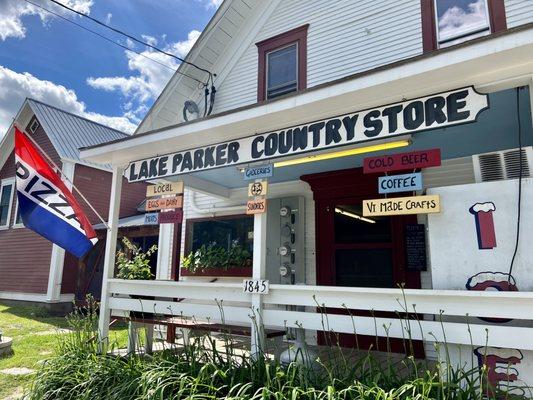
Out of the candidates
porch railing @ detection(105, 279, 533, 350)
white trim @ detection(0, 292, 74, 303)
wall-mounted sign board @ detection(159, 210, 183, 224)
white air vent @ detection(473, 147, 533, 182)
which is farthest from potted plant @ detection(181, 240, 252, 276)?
white trim @ detection(0, 292, 74, 303)

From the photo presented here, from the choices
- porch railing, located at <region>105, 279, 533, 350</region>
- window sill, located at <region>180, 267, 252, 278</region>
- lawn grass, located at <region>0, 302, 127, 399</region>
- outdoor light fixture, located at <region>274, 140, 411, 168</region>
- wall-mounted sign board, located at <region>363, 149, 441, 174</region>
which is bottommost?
lawn grass, located at <region>0, 302, 127, 399</region>

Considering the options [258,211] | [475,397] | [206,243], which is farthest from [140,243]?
[475,397]

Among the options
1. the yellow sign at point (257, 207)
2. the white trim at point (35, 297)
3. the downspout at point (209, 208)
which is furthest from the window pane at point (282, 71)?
the white trim at point (35, 297)

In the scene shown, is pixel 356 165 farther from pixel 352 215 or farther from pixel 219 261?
pixel 219 261

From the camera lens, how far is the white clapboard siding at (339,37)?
20.7 feet

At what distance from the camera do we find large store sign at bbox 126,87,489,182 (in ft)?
11.2

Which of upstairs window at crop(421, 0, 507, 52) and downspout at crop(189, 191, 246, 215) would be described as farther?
downspout at crop(189, 191, 246, 215)

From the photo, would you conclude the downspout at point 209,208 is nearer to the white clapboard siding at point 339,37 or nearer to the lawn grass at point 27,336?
the white clapboard siding at point 339,37

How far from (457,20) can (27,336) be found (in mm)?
9334

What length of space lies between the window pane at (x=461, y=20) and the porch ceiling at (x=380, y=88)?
295 cm

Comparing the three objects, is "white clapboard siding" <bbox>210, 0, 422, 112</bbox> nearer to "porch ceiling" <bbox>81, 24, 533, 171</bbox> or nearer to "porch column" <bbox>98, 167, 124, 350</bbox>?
"porch ceiling" <bbox>81, 24, 533, 171</bbox>

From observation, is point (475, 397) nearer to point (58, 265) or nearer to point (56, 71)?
point (58, 265)

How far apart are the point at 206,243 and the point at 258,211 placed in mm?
3800

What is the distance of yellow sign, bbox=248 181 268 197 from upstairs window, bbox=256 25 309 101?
339cm
